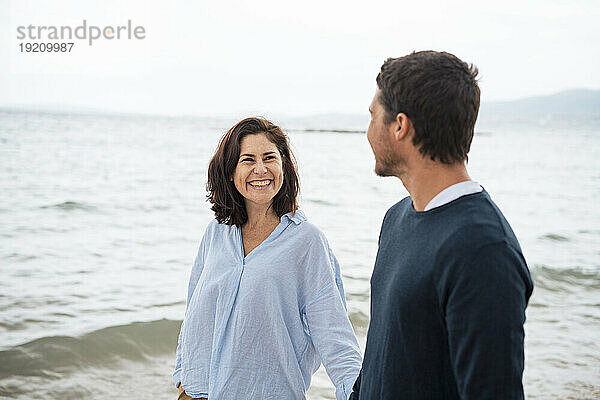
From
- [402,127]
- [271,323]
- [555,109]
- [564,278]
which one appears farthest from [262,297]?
[555,109]

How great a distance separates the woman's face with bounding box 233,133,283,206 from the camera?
2309mm

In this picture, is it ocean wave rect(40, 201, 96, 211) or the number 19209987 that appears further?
the number 19209987

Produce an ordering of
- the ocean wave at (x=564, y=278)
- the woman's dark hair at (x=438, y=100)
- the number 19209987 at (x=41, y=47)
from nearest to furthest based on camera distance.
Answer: the woman's dark hair at (x=438, y=100)
the ocean wave at (x=564, y=278)
the number 19209987 at (x=41, y=47)

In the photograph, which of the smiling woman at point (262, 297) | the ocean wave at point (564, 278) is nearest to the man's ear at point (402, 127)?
the smiling woman at point (262, 297)

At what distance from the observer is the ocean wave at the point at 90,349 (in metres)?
5.04

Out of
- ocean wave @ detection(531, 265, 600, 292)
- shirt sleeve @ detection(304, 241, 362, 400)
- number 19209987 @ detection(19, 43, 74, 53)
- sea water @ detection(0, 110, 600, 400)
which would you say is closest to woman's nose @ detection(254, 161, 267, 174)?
shirt sleeve @ detection(304, 241, 362, 400)

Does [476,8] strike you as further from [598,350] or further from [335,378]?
[335,378]

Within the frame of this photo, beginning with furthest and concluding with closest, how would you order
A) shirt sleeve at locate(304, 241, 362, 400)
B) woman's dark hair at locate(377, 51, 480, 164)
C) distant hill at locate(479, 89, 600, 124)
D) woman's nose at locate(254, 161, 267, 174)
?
distant hill at locate(479, 89, 600, 124) → woman's nose at locate(254, 161, 267, 174) → shirt sleeve at locate(304, 241, 362, 400) → woman's dark hair at locate(377, 51, 480, 164)

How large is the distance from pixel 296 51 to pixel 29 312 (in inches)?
1182

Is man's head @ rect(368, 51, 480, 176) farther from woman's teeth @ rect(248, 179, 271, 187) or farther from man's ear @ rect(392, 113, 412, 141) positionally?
woman's teeth @ rect(248, 179, 271, 187)

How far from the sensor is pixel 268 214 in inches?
94.4

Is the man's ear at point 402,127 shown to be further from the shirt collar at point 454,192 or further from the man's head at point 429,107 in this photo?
the shirt collar at point 454,192

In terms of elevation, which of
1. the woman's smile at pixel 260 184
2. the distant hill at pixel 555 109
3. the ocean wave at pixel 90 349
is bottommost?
the ocean wave at pixel 90 349

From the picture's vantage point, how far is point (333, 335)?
218 cm
